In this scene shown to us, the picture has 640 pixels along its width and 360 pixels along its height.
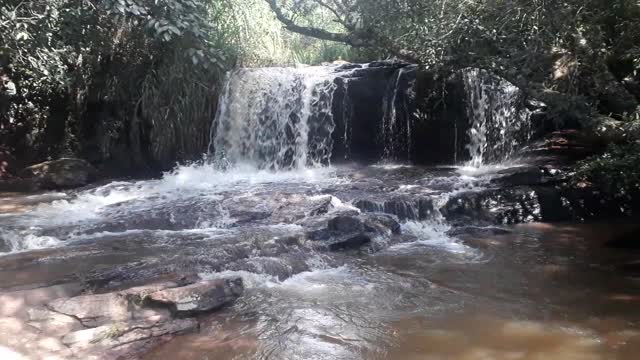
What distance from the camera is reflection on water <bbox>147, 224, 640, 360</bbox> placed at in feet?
11.5

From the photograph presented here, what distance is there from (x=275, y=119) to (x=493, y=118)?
4.30 m

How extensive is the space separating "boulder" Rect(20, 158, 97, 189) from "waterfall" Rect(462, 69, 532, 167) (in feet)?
Result: 23.9

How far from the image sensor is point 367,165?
35.2 feet

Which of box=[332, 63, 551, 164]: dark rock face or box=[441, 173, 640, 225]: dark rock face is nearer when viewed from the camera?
box=[441, 173, 640, 225]: dark rock face

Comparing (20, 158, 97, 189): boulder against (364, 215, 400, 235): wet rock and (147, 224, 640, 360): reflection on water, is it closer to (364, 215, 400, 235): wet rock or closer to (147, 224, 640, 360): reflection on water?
(364, 215, 400, 235): wet rock

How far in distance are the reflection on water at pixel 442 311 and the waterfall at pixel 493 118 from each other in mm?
4074

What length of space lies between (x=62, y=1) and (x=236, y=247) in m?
3.97

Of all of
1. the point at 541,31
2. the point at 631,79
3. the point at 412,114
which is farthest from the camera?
the point at 412,114

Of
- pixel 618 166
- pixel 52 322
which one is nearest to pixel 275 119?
pixel 618 166

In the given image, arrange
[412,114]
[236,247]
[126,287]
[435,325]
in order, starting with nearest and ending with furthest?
1. [435,325]
2. [126,287]
3. [236,247]
4. [412,114]

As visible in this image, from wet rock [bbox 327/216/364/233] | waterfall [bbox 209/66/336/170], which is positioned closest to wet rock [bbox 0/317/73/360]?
wet rock [bbox 327/216/364/233]

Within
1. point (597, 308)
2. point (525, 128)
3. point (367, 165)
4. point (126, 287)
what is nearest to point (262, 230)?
point (126, 287)

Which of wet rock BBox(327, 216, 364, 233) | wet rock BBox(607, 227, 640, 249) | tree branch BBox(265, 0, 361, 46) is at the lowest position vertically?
wet rock BBox(607, 227, 640, 249)

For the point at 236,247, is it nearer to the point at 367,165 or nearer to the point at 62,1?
the point at 62,1
